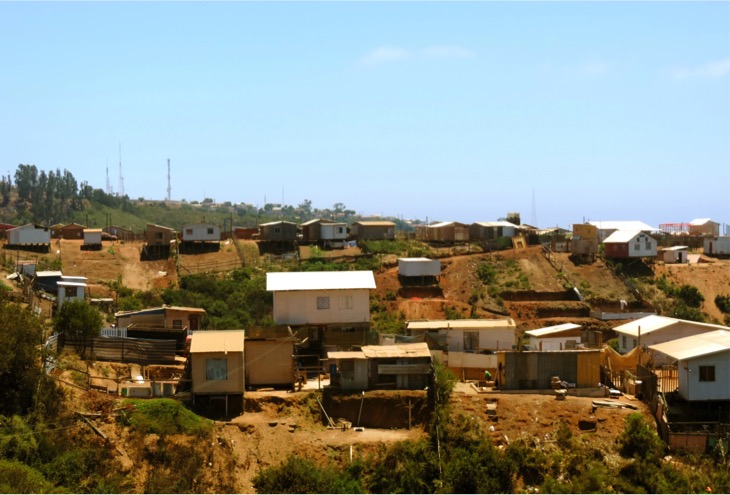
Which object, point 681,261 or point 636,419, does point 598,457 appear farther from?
point 681,261

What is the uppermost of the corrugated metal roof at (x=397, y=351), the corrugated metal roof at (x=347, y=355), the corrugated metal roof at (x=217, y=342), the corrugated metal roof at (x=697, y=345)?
the corrugated metal roof at (x=217, y=342)

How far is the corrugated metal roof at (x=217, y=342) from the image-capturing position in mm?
25266

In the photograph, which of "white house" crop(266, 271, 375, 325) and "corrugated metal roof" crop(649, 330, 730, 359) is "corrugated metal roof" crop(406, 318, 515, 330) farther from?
"corrugated metal roof" crop(649, 330, 730, 359)

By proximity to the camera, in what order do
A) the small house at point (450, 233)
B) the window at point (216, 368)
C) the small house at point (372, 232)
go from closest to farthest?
1. the window at point (216, 368)
2. the small house at point (450, 233)
3. the small house at point (372, 232)

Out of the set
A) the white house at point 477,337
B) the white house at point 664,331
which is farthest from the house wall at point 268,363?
the white house at point 664,331

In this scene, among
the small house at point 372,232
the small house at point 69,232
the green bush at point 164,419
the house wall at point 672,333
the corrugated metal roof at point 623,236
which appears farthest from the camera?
the small house at point 372,232

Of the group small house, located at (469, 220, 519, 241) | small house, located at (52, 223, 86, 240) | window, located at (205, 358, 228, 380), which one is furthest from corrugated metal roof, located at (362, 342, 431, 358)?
small house, located at (52, 223, 86, 240)

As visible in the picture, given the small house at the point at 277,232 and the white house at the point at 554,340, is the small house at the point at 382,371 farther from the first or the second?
the small house at the point at 277,232

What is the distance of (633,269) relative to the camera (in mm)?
58656

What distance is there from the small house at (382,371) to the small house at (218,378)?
2.93 meters

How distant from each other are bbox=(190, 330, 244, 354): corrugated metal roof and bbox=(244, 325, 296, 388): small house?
1.99 ft

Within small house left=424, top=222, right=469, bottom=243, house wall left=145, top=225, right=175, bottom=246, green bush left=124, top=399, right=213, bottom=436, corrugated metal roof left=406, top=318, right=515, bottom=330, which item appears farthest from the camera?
small house left=424, top=222, right=469, bottom=243

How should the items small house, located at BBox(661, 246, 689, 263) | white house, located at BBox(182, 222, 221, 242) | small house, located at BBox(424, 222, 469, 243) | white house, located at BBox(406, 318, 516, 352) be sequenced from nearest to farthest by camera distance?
white house, located at BBox(406, 318, 516, 352)
small house, located at BBox(661, 246, 689, 263)
white house, located at BBox(182, 222, 221, 242)
small house, located at BBox(424, 222, 469, 243)

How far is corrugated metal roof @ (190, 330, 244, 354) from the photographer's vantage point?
82.9 ft
